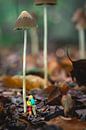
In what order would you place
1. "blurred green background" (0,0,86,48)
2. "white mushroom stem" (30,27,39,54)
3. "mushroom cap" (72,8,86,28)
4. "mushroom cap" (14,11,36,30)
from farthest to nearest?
1. "white mushroom stem" (30,27,39,54)
2. "blurred green background" (0,0,86,48)
3. "mushroom cap" (72,8,86,28)
4. "mushroom cap" (14,11,36,30)

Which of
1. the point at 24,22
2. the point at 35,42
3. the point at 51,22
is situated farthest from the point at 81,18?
the point at 24,22

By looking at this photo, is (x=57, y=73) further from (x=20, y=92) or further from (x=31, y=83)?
(x=20, y=92)

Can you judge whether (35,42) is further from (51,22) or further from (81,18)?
(51,22)

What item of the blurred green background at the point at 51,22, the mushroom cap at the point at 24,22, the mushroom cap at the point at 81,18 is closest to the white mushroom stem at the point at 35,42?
the blurred green background at the point at 51,22

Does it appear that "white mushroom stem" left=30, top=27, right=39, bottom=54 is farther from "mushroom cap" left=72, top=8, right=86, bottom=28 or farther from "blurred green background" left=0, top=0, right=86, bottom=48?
"mushroom cap" left=72, top=8, right=86, bottom=28

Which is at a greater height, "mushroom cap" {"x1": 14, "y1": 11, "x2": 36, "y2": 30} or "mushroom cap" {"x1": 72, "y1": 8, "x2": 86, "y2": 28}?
"mushroom cap" {"x1": 72, "y1": 8, "x2": 86, "y2": 28}

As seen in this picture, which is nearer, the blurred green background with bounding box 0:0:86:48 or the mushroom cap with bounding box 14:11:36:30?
the mushroom cap with bounding box 14:11:36:30

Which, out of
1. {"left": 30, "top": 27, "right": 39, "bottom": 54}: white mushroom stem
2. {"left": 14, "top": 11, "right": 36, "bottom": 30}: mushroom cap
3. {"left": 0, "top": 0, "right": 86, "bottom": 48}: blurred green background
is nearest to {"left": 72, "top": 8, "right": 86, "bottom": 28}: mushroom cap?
{"left": 0, "top": 0, "right": 86, "bottom": 48}: blurred green background

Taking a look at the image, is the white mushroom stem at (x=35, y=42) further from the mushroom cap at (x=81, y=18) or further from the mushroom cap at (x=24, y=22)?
the mushroom cap at (x=24, y=22)
